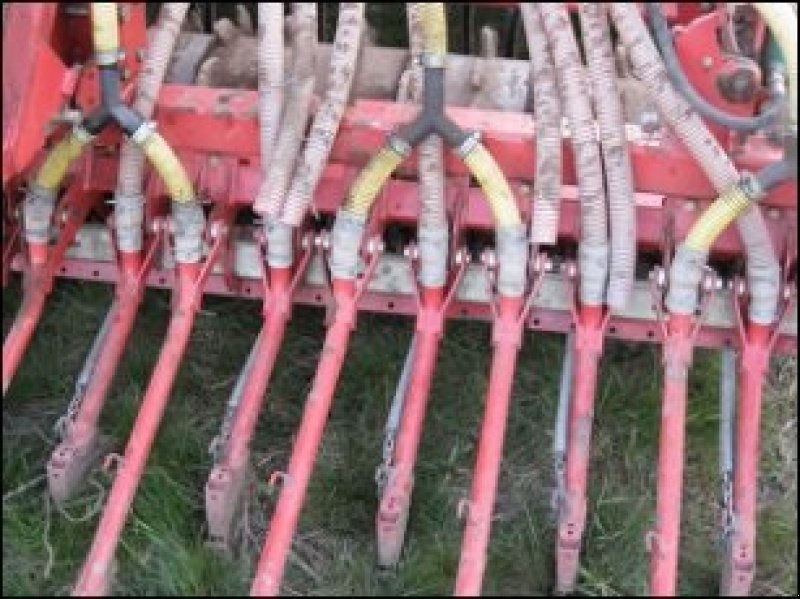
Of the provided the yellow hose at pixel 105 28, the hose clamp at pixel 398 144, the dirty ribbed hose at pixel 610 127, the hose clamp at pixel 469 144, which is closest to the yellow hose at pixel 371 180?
the hose clamp at pixel 398 144

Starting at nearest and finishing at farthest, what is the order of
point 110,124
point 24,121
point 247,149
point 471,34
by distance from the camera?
point 24,121 < point 110,124 < point 247,149 < point 471,34

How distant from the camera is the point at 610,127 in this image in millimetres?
2527

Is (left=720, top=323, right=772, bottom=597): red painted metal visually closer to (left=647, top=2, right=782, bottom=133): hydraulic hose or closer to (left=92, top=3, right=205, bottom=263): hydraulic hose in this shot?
(left=647, top=2, right=782, bottom=133): hydraulic hose

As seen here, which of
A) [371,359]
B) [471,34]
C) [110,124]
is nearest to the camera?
[110,124]

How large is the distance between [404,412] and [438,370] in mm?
469

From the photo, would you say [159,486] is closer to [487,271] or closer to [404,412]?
[404,412]

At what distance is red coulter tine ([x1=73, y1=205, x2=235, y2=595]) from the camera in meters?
2.30

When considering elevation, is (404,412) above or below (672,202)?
below

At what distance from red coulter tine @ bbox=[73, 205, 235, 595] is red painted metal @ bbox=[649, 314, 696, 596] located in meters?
0.82

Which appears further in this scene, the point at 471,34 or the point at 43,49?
the point at 471,34

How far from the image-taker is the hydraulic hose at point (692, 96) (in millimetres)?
2377

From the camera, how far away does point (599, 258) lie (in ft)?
8.46

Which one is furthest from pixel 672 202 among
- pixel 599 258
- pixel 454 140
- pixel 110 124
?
pixel 110 124

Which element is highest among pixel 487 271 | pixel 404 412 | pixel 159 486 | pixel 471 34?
pixel 471 34
